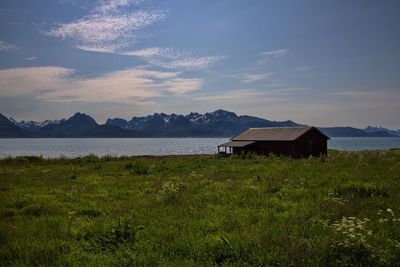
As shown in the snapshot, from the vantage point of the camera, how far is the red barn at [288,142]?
52562 mm

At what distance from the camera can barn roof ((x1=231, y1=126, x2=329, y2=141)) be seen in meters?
53.1

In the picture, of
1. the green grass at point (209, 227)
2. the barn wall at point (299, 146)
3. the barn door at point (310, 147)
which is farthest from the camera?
the barn door at point (310, 147)

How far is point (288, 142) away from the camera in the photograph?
173 ft

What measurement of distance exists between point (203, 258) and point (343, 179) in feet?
45.7

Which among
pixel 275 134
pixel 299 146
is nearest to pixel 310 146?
pixel 299 146

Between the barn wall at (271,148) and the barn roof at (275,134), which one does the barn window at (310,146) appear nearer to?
the barn roof at (275,134)

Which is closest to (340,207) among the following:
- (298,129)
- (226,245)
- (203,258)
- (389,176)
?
(226,245)

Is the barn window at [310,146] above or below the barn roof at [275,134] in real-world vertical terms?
below

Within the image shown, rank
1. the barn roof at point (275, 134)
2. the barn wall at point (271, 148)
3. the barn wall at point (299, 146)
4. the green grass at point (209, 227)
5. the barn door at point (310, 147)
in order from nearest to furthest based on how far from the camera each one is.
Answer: the green grass at point (209, 227) < the barn wall at point (299, 146) < the barn wall at point (271, 148) < the barn roof at point (275, 134) < the barn door at point (310, 147)

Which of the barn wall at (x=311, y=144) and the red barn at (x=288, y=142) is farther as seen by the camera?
the barn wall at (x=311, y=144)

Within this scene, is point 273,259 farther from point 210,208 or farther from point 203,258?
point 210,208

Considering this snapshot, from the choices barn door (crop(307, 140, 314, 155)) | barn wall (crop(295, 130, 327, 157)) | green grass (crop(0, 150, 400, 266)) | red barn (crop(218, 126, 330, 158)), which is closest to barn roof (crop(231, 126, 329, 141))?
red barn (crop(218, 126, 330, 158))

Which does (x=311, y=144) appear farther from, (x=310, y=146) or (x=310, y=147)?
(x=310, y=147)

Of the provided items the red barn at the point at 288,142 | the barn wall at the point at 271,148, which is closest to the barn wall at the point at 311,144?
the red barn at the point at 288,142
